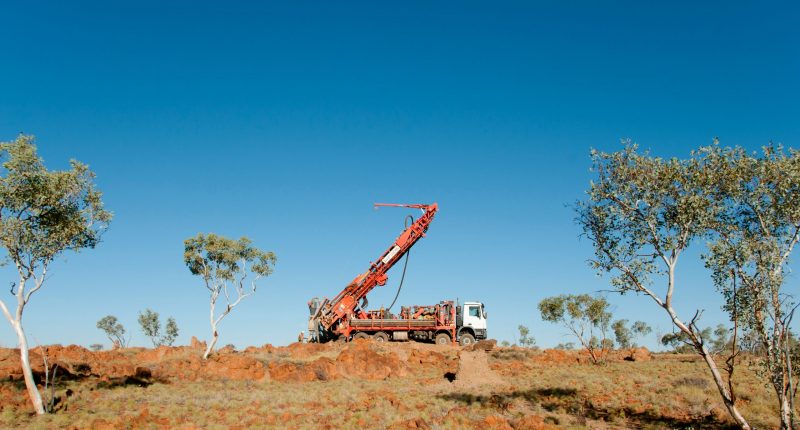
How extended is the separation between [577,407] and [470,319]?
20.4m

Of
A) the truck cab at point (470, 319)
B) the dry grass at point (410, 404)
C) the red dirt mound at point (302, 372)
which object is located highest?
the truck cab at point (470, 319)

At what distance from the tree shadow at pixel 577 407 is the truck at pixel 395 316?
1607 centimetres

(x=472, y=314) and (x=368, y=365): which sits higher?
(x=472, y=314)

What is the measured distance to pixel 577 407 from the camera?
64.5ft

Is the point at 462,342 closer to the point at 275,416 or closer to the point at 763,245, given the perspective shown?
the point at 275,416

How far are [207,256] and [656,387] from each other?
2793cm

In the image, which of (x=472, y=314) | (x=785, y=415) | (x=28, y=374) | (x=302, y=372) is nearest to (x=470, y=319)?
(x=472, y=314)

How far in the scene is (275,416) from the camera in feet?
57.6

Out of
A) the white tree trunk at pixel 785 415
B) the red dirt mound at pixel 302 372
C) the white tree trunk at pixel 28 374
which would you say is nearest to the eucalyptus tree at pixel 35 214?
the white tree trunk at pixel 28 374

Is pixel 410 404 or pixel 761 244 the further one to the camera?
pixel 410 404

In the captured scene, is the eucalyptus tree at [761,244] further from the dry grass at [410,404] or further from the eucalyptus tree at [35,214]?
the eucalyptus tree at [35,214]

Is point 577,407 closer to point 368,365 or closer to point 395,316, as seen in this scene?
point 368,365

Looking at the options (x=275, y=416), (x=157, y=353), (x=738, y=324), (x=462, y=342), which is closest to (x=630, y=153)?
(x=738, y=324)

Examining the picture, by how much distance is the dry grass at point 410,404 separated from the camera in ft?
54.2
